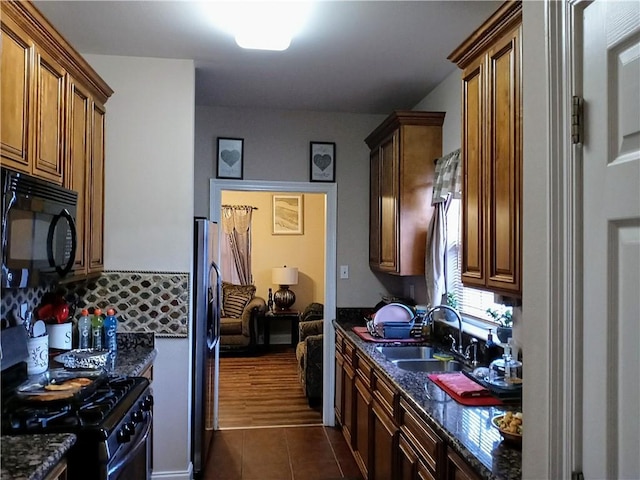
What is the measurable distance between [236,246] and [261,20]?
4.98 metres

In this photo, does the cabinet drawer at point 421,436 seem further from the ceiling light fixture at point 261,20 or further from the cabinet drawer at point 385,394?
the ceiling light fixture at point 261,20

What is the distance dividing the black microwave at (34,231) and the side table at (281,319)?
4.70 metres

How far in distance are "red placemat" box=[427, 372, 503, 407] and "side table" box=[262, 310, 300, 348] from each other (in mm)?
4771

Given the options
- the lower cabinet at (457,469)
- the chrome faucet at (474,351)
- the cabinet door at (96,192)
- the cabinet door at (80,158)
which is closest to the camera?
the lower cabinet at (457,469)

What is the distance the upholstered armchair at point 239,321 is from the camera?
6.38 metres

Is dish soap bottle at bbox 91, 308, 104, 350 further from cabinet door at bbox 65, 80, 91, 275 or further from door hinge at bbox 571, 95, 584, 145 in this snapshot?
door hinge at bbox 571, 95, 584, 145

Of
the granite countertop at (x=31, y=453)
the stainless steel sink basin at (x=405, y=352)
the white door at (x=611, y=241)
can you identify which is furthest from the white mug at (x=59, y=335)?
the white door at (x=611, y=241)

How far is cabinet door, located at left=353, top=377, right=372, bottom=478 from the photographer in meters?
2.76

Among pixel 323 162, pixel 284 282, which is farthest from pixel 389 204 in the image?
pixel 284 282

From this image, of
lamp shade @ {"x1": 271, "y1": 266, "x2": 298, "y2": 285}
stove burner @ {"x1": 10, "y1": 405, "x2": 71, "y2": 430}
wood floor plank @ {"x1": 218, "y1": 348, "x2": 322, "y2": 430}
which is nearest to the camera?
stove burner @ {"x1": 10, "y1": 405, "x2": 71, "y2": 430}

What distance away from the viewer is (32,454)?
1430mm

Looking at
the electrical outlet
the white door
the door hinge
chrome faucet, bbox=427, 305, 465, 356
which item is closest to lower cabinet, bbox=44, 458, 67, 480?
the white door

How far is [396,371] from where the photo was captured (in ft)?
7.63

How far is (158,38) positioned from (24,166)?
3.64 ft
